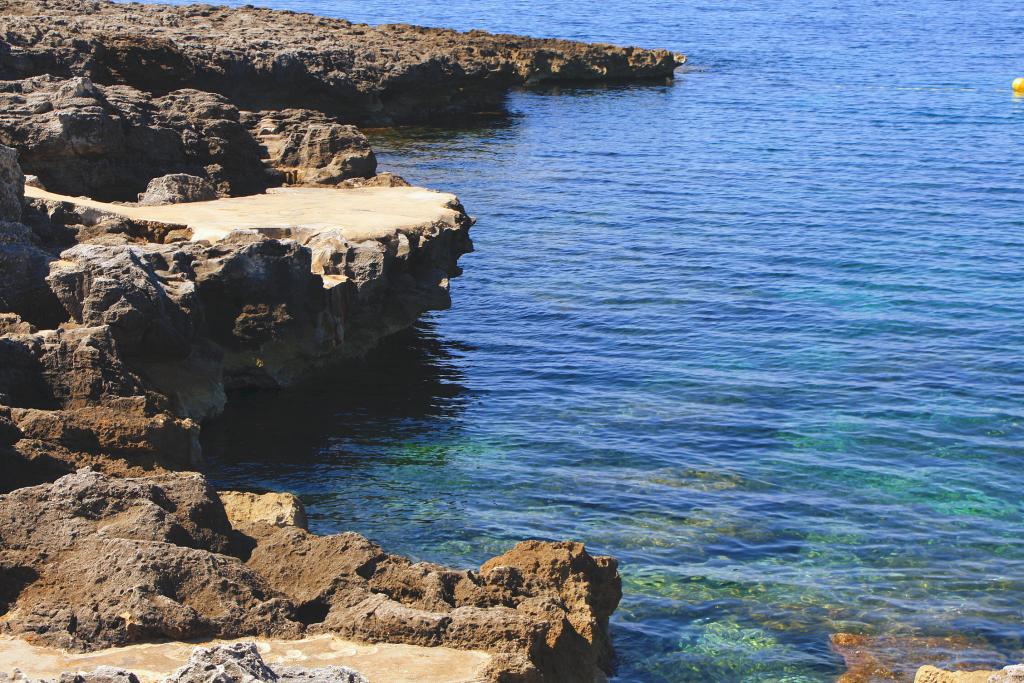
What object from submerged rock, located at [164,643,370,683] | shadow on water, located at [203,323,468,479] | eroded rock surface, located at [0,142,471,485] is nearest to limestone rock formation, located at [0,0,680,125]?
A: eroded rock surface, located at [0,142,471,485]

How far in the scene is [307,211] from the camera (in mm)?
27266

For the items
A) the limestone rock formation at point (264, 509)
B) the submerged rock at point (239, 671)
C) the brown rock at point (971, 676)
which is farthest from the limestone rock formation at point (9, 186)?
the brown rock at point (971, 676)

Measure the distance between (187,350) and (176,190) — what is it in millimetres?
8634

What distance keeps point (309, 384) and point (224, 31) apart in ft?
130

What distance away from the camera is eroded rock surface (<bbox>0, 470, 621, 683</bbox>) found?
33.2 ft

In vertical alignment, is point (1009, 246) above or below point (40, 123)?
below

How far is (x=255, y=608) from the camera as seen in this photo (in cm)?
1048

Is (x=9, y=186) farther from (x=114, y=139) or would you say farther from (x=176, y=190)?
(x=114, y=139)

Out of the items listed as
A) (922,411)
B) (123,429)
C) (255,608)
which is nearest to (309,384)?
(123,429)

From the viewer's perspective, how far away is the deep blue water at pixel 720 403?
1625cm

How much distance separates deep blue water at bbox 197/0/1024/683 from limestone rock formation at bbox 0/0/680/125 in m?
8.29

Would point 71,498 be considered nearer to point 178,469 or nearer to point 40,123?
point 178,469

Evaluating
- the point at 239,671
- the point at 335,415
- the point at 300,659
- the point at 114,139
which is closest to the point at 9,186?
the point at 335,415

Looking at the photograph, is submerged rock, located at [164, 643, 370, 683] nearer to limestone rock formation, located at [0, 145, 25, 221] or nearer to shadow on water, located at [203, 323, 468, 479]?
shadow on water, located at [203, 323, 468, 479]
